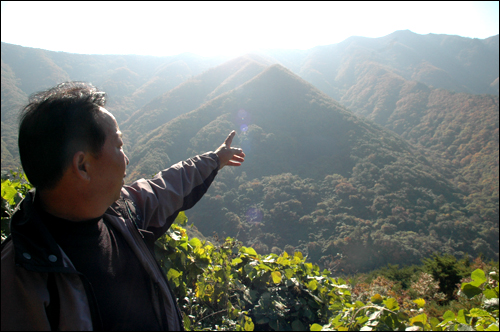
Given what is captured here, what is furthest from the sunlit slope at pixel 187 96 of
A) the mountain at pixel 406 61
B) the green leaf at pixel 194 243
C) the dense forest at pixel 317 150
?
the green leaf at pixel 194 243

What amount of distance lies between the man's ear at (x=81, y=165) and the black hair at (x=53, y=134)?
0.01 metres

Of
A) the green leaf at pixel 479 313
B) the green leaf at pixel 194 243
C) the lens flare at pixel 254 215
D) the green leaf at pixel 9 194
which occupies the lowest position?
the lens flare at pixel 254 215

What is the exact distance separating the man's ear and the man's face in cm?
2

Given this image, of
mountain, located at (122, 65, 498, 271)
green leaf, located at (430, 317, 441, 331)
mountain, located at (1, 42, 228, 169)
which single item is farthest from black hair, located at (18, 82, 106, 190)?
mountain, located at (1, 42, 228, 169)

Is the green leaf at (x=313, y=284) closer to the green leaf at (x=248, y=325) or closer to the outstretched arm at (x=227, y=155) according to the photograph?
the green leaf at (x=248, y=325)

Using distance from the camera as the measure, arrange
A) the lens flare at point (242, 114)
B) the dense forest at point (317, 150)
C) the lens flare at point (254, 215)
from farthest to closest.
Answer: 1. the lens flare at point (242, 114)
2. the lens flare at point (254, 215)
3. the dense forest at point (317, 150)

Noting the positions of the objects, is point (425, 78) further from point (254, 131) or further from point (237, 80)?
point (254, 131)

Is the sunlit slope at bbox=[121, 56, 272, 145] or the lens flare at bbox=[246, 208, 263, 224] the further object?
the sunlit slope at bbox=[121, 56, 272, 145]

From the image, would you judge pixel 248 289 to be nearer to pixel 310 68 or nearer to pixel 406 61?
pixel 310 68

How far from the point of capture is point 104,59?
9306 centimetres

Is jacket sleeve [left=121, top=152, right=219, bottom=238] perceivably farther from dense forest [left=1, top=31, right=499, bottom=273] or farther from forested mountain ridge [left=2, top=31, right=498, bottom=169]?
forested mountain ridge [left=2, top=31, right=498, bottom=169]

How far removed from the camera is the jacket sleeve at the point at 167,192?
3.63 ft

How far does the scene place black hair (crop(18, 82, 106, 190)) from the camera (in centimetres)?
74

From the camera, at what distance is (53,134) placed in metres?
0.75
